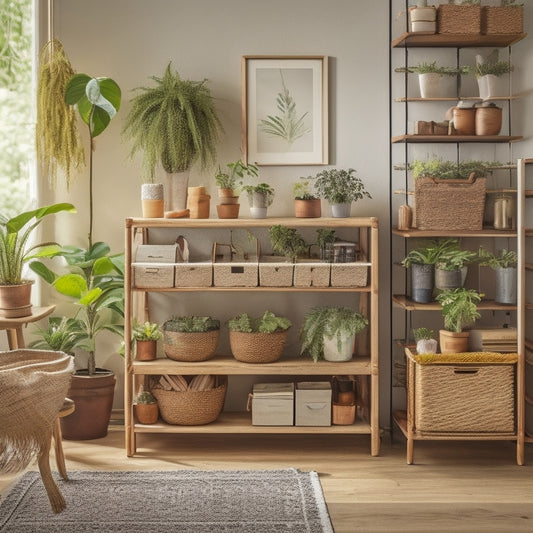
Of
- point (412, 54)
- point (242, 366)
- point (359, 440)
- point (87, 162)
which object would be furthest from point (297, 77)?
point (359, 440)

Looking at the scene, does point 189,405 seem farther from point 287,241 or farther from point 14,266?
point 14,266

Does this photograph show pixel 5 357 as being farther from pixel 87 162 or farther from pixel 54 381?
pixel 87 162

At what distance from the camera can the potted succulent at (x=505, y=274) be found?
13.9 ft

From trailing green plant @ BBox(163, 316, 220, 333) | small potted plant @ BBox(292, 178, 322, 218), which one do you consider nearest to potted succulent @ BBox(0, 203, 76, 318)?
trailing green plant @ BBox(163, 316, 220, 333)

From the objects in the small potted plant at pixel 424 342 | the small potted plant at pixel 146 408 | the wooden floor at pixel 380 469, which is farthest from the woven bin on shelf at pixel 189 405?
the small potted plant at pixel 424 342

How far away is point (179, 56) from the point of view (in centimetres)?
457

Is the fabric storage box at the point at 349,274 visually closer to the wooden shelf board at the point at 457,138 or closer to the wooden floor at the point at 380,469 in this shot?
the wooden shelf board at the point at 457,138

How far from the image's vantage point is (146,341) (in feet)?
14.2

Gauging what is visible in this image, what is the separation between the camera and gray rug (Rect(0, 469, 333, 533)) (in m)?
3.25

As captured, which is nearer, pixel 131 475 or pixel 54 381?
pixel 54 381

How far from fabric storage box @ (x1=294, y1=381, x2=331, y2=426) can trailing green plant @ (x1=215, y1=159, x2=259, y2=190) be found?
112 cm

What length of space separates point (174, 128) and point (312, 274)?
41.5 inches

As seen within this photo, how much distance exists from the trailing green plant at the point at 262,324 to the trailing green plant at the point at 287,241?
31cm

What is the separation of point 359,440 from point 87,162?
212 cm
